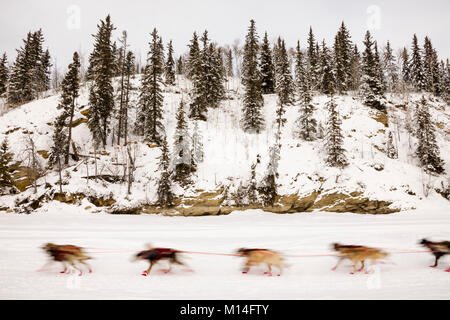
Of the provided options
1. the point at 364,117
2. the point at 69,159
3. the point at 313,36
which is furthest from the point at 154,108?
the point at 313,36

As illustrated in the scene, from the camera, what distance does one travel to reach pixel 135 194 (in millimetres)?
20297

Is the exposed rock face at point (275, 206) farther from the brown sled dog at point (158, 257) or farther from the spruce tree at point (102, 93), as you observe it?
the brown sled dog at point (158, 257)

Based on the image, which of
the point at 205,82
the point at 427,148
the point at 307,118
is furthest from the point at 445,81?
the point at 205,82

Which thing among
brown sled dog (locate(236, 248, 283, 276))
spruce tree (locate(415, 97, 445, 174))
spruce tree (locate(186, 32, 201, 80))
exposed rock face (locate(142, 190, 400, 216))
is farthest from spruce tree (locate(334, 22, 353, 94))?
brown sled dog (locate(236, 248, 283, 276))

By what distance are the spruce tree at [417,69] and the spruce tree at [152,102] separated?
60533 millimetres

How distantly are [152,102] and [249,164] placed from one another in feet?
53.7

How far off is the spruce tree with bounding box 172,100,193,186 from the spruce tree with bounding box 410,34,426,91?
60.4 m

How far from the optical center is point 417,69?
50688 mm

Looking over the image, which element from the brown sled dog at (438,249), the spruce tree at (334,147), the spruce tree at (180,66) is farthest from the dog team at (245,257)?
the spruce tree at (180,66)

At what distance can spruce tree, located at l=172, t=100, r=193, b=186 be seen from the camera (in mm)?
21312

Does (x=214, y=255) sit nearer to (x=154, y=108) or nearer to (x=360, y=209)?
(x=360, y=209)

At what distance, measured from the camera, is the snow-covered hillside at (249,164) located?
62.1 ft

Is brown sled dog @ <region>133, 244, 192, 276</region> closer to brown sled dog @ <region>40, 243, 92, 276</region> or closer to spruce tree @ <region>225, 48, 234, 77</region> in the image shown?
brown sled dog @ <region>40, 243, 92, 276</region>
